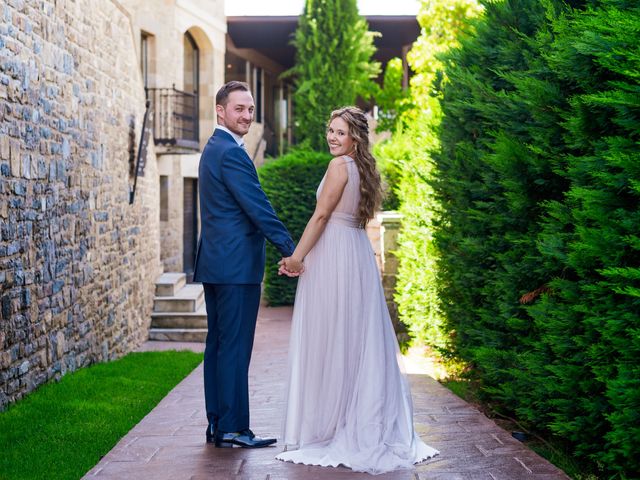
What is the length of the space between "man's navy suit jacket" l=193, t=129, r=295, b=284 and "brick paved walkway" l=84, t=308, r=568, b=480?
1035 mm

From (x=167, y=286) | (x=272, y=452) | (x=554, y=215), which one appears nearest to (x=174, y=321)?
(x=167, y=286)

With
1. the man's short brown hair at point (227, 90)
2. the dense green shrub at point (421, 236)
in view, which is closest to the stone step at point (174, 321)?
the dense green shrub at point (421, 236)

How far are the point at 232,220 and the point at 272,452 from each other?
4.53 feet

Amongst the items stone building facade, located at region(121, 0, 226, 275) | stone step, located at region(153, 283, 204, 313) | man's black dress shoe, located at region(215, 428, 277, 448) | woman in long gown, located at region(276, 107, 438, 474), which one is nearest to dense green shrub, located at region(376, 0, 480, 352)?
woman in long gown, located at region(276, 107, 438, 474)

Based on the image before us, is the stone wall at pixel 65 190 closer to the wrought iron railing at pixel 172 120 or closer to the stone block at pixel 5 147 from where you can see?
the stone block at pixel 5 147

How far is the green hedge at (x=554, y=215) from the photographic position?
397 cm

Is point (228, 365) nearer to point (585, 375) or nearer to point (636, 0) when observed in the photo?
point (585, 375)

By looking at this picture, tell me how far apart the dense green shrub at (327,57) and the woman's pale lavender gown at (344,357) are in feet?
60.4

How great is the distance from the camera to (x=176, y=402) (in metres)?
7.26

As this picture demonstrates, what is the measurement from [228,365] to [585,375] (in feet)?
6.79

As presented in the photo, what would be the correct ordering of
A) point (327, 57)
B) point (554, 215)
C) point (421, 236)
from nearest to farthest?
1. point (554, 215)
2. point (421, 236)
3. point (327, 57)

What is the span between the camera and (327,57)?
2402cm

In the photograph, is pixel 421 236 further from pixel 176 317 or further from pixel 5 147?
pixel 176 317

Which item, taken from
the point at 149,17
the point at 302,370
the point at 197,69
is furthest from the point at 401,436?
the point at 197,69
